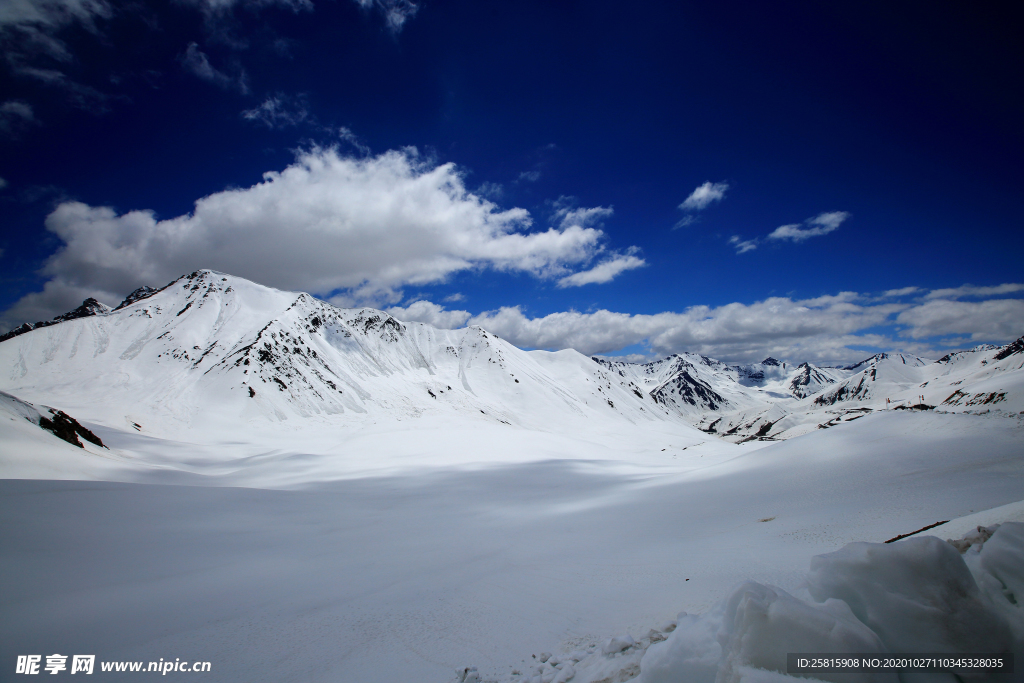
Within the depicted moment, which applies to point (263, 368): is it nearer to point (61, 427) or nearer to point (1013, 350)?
point (61, 427)

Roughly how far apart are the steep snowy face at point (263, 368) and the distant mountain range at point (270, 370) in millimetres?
268

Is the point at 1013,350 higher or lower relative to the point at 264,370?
higher

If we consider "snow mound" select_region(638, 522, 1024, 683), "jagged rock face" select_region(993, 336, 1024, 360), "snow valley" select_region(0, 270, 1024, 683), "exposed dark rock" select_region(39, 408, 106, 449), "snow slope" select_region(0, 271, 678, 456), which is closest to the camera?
"snow mound" select_region(638, 522, 1024, 683)

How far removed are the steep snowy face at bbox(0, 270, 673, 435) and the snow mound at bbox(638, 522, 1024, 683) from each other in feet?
174

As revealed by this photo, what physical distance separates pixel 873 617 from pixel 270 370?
234 ft

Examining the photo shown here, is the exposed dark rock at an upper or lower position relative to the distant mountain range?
lower

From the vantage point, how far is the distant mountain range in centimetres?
5347

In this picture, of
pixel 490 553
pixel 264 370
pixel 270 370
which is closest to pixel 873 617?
pixel 490 553

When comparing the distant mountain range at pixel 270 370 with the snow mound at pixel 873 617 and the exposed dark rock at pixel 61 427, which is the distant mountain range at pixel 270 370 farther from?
the snow mound at pixel 873 617

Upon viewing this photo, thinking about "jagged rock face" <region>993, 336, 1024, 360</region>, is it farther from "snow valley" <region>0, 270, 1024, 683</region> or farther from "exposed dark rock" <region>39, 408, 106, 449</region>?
"exposed dark rock" <region>39, 408, 106, 449</region>

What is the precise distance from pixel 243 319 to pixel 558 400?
239 feet

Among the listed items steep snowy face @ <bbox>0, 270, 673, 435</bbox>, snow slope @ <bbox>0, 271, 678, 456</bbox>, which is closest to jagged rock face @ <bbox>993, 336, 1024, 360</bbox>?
steep snowy face @ <bbox>0, 270, 673, 435</bbox>

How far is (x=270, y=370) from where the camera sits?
203 ft

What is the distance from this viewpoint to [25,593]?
18.4 ft
